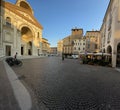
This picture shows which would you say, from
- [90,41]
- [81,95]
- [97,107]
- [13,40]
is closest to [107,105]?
[97,107]

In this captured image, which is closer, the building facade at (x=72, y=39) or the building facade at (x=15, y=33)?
the building facade at (x=15, y=33)

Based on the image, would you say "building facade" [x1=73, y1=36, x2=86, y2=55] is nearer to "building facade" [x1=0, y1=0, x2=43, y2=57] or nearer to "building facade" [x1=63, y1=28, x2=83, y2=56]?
"building facade" [x1=63, y1=28, x2=83, y2=56]

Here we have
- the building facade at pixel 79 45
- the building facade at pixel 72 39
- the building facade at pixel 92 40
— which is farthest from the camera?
the building facade at pixel 72 39

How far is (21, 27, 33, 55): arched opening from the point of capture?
119ft

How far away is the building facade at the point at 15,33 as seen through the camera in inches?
993

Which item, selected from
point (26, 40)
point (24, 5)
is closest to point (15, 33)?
point (26, 40)

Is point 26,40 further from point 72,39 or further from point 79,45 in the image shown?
point 72,39

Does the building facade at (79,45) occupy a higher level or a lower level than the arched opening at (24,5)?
lower

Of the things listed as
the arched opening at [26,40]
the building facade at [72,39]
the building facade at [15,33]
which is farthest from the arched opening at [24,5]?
the building facade at [72,39]

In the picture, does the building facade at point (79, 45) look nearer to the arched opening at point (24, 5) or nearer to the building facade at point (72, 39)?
the building facade at point (72, 39)

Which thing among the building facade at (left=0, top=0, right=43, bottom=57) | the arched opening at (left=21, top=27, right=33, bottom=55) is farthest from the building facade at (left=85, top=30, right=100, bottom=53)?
the arched opening at (left=21, top=27, right=33, bottom=55)

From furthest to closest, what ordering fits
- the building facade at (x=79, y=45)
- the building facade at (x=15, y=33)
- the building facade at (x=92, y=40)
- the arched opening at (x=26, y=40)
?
the building facade at (x=79, y=45) < the building facade at (x=92, y=40) < the arched opening at (x=26, y=40) < the building facade at (x=15, y=33)

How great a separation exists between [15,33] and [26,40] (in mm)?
9385

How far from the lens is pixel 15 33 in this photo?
28578mm
